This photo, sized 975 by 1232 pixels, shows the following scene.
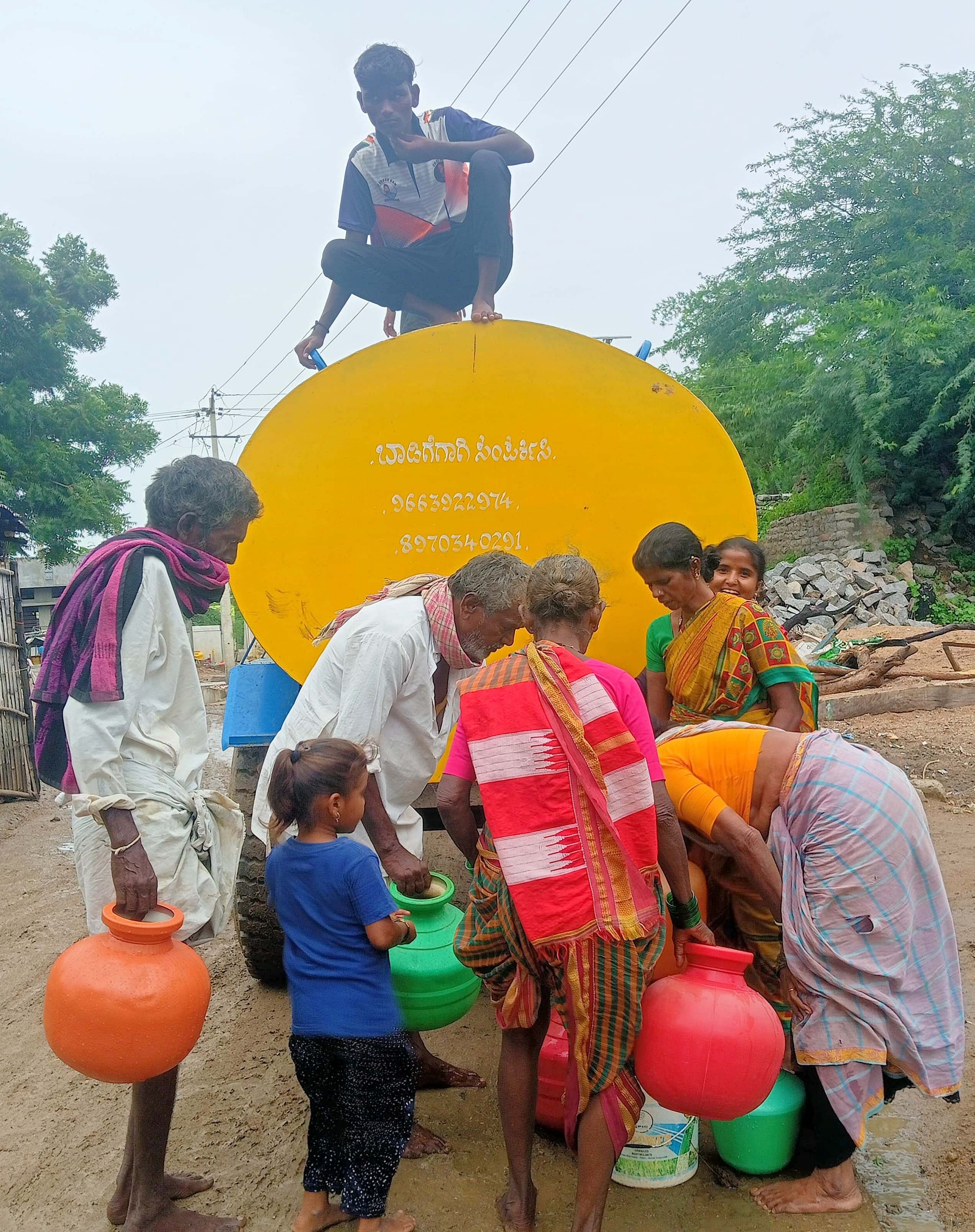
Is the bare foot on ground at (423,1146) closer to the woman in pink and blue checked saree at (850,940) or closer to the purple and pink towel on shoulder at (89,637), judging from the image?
the woman in pink and blue checked saree at (850,940)

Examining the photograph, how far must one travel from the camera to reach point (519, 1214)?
1890 mm

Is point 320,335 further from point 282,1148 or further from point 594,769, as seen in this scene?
point 282,1148

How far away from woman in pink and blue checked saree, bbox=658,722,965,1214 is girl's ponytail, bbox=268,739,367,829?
0.77 m

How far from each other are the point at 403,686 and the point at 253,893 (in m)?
1.09

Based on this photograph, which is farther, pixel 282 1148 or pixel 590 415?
pixel 590 415

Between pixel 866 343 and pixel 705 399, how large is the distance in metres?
3.48

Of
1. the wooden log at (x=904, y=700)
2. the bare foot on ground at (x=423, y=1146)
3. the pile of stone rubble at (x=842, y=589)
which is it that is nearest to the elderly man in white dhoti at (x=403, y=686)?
the bare foot on ground at (x=423, y=1146)

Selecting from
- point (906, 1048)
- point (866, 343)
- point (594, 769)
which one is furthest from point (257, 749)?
point (866, 343)

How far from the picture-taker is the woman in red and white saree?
176 cm

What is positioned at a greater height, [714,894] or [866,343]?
[866,343]

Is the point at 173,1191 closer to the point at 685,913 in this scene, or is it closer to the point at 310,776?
the point at 310,776

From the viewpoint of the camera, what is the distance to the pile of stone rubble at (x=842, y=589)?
12.3 metres

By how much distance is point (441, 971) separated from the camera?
6.89 ft

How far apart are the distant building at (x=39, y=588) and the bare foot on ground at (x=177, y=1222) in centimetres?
2728
